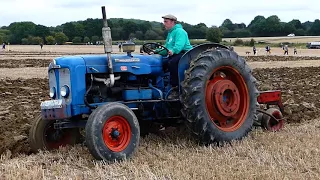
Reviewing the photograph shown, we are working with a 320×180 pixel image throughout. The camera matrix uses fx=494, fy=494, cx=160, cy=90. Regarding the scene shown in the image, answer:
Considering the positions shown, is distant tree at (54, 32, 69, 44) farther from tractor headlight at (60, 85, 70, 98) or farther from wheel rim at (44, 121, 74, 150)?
tractor headlight at (60, 85, 70, 98)

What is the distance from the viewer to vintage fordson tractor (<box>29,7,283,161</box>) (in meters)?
5.87

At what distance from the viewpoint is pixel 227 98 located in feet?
23.0

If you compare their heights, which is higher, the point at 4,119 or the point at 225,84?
the point at 225,84

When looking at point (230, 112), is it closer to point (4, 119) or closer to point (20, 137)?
point (20, 137)

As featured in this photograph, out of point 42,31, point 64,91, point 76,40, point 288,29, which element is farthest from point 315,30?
point 64,91

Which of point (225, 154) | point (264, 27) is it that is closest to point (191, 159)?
point (225, 154)

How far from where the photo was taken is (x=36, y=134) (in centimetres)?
653

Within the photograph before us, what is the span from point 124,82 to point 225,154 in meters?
1.71

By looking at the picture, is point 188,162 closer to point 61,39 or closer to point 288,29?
point 61,39

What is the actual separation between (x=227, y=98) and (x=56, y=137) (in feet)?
8.01

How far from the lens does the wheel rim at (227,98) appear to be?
6.74 m

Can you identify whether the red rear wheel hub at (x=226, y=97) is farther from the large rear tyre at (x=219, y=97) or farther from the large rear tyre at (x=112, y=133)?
the large rear tyre at (x=112, y=133)

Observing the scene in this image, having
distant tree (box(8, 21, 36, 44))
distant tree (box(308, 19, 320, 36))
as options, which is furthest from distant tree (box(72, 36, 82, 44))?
distant tree (box(308, 19, 320, 36))

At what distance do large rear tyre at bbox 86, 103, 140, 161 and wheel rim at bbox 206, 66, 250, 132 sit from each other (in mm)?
1310
